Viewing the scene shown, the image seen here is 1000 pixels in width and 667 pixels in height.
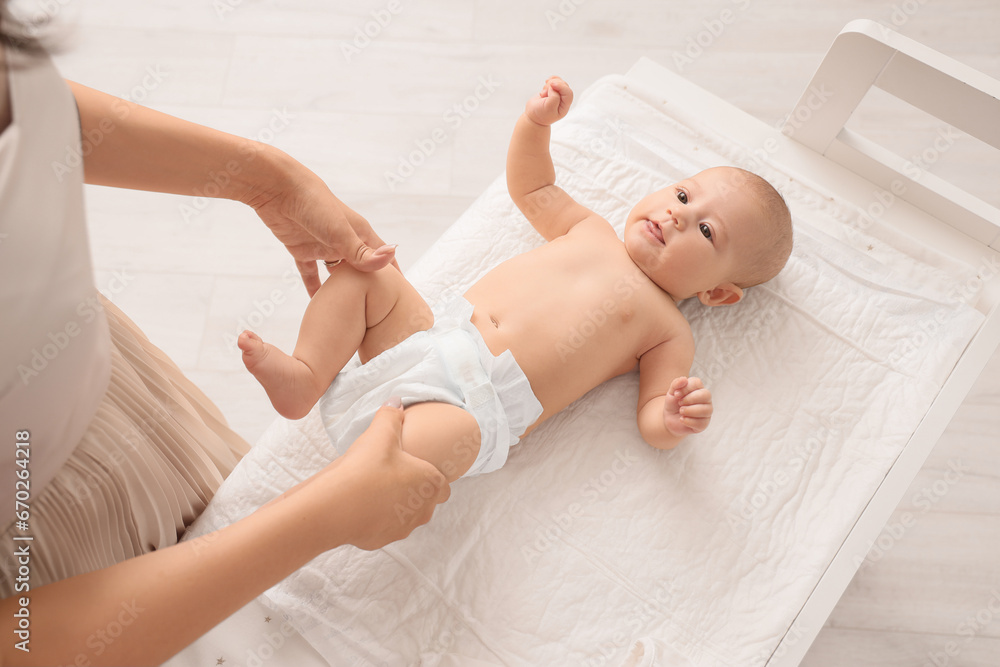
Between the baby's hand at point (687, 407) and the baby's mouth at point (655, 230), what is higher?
the baby's mouth at point (655, 230)

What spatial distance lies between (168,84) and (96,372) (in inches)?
63.8

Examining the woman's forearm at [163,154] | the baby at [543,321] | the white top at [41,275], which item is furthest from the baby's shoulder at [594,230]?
the white top at [41,275]

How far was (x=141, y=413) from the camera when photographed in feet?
2.92

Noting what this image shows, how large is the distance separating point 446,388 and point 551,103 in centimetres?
58

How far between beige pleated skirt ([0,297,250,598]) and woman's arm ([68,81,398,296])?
0.21 metres

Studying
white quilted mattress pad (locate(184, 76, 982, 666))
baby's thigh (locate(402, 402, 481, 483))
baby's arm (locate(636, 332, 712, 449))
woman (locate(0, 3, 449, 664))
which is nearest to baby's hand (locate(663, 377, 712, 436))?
baby's arm (locate(636, 332, 712, 449))

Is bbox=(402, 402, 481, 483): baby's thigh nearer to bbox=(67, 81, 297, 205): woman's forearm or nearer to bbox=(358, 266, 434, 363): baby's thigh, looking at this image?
bbox=(358, 266, 434, 363): baby's thigh

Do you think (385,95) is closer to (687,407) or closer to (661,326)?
(661,326)

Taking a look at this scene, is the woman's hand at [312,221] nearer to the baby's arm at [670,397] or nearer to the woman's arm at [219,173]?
the woman's arm at [219,173]

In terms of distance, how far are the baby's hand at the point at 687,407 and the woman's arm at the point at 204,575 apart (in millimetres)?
475

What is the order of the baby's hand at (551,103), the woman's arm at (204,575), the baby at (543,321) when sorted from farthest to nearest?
1. the baby's hand at (551,103)
2. the baby at (543,321)
3. the woman's arm at (204,575)

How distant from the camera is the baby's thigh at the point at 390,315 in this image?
1152 mm

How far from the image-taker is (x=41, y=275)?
0.60 m

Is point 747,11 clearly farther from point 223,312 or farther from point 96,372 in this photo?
point 96,372
